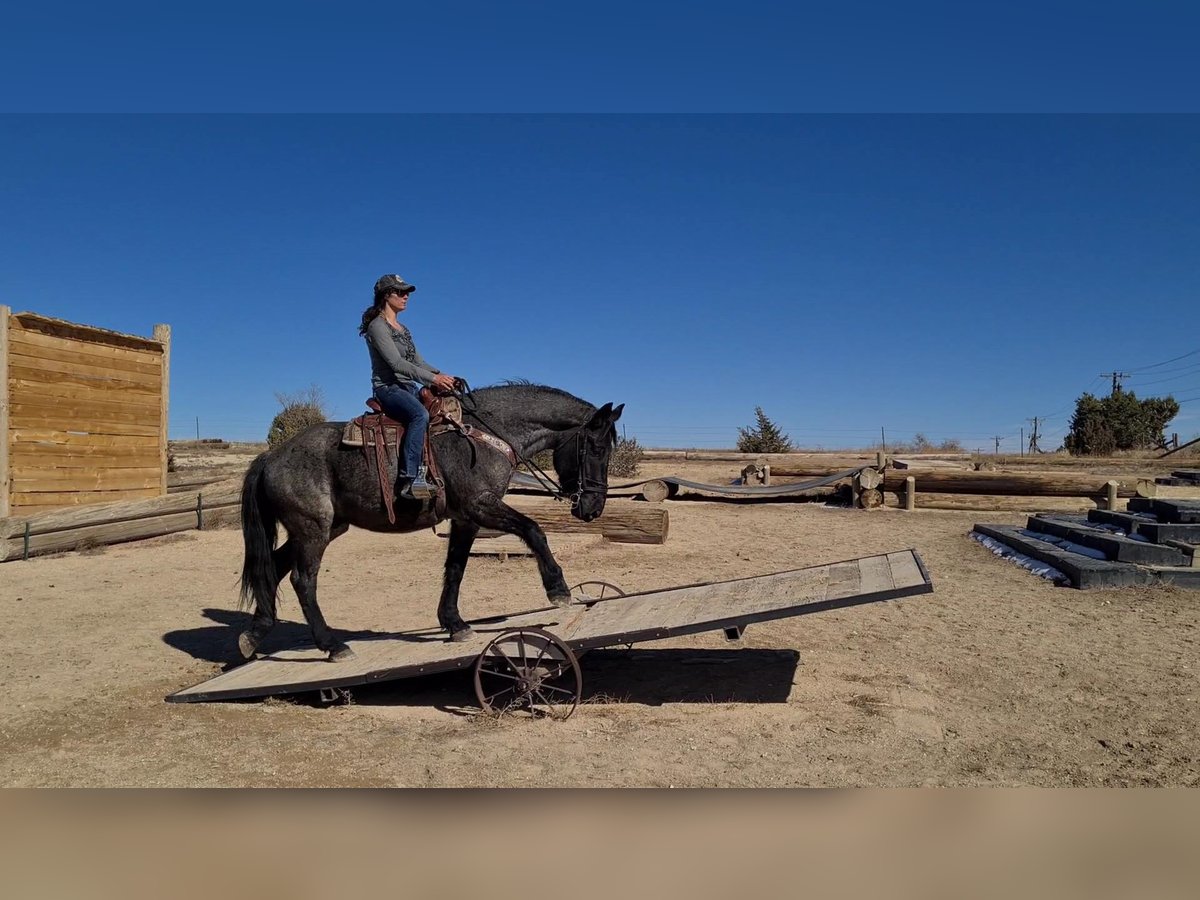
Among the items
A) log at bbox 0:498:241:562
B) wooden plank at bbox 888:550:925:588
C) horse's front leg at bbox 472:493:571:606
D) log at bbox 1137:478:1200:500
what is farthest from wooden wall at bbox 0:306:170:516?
log at bbox 1137:478:1200:500

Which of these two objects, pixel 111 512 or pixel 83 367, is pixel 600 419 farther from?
pixel 83 367

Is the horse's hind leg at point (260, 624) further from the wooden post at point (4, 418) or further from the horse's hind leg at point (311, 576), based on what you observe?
the wooden post at point (4, 418)

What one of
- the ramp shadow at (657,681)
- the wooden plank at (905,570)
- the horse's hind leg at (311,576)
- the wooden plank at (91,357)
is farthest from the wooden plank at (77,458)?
the wooden plank at (905,570)

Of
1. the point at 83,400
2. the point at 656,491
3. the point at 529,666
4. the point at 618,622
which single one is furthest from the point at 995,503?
the point at 83,400

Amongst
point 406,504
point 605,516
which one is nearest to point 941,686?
point 406,504

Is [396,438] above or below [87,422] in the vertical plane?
below

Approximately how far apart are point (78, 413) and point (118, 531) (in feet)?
7.08

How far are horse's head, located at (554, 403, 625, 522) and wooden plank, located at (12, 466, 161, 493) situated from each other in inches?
412

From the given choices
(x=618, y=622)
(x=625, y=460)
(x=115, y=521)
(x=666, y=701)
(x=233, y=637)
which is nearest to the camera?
(x=618, y=622)

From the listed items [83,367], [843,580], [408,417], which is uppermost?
[83,367]

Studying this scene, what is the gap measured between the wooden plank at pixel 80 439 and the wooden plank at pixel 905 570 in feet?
42.2

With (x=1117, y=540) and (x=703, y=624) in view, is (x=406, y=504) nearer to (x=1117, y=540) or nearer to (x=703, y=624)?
(x=703, y=624)

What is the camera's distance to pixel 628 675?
702 centimetres

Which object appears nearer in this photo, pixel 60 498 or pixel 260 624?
pixel 260 624
